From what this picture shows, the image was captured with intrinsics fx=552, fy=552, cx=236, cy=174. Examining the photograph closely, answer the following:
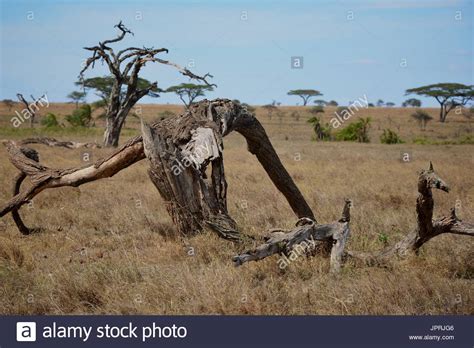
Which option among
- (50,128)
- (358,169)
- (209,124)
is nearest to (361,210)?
(209,124)

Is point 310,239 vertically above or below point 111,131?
below

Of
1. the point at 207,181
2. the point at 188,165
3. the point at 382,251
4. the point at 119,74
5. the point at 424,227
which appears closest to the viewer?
the point at 424,227

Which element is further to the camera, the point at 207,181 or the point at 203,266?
the point at 207,181

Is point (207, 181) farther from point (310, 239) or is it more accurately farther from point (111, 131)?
point (111, 131)

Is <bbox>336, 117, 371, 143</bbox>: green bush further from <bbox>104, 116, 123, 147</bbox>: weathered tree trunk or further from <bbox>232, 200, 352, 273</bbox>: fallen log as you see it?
<bbox>232, 200, 352, 273</bbox>: fallen log

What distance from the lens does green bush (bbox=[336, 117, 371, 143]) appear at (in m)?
→ 30.3

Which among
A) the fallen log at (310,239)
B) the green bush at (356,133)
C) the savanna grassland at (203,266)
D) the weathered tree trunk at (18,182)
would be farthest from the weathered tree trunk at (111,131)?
the fallen log at (310,239)

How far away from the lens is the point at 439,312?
4.71m

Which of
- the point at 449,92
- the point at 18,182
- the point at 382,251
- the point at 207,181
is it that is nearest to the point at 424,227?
the point at 382,251

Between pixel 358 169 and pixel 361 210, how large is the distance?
265 inches

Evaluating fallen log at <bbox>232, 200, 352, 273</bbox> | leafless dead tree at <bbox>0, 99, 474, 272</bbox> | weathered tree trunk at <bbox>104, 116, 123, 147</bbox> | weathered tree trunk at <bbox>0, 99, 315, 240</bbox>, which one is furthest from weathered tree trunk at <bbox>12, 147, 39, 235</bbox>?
weathered tree trunk at <bbox>104, 116, 123, 147</bbox>

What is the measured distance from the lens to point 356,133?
101 feet

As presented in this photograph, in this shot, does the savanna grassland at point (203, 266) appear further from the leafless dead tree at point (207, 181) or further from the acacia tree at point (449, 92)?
the acacia tree at point (449, 92)

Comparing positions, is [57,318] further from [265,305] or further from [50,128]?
[50,128]
